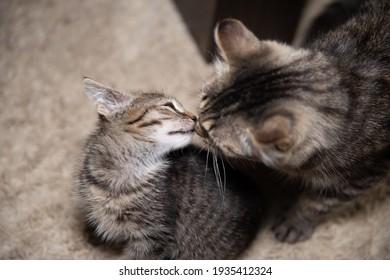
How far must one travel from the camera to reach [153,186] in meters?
1.66

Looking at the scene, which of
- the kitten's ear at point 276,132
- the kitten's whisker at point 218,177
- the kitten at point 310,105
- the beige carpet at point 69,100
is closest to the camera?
the kitten's ear at point 276,132

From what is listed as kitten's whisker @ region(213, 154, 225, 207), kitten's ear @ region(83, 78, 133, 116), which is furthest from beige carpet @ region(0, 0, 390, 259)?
kitten's ear @ region(83, 78, 133, 116)

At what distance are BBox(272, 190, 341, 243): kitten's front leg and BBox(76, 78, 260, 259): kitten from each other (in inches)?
12.9

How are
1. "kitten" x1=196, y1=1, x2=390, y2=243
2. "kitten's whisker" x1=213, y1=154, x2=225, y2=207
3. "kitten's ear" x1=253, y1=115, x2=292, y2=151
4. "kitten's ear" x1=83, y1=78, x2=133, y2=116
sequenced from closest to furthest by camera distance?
"kitten's ear" x1=253, y1=115, x2=292, y2=151 → "kitten" x1=196, y1=1, x2=390, y2=243 → "kitten's ear" x1=83, y1=78, x2=133, y2=116 → "kitten's whisker" x1=213, y1=154, x2=225, y2=207

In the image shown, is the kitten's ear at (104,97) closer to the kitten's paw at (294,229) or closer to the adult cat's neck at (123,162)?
the adult cat's neck at (123,162)

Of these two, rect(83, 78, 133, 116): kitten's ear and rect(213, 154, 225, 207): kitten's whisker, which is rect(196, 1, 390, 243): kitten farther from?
rect(83, 78, 133, 116): kitten's ear

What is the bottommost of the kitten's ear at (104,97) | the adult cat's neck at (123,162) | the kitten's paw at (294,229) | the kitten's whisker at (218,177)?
the kitten's paw at (294,229)

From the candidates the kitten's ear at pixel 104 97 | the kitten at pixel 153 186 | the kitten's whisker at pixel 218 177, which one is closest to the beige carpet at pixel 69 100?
the kitten at pixel 153 186

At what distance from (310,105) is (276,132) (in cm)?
24

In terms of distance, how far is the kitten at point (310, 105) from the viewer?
1.46 meters

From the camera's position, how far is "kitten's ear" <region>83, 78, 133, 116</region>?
1.56 metres

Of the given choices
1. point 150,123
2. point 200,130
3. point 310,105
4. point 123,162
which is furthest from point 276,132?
point 123,162

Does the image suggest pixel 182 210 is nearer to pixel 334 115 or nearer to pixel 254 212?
pixel 254 212
